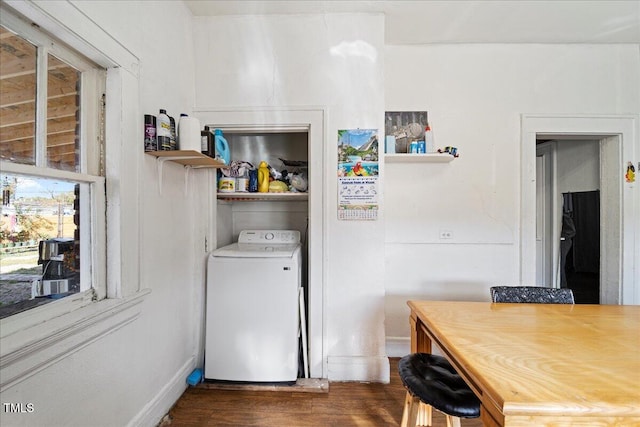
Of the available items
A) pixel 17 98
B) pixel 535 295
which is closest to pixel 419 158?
pixel 535 295

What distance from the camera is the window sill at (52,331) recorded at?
0.82 metres

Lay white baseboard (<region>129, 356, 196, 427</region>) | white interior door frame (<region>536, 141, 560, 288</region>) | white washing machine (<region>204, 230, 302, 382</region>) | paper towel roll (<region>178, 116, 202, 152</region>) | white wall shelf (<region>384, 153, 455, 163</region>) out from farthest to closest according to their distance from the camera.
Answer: white interior door frame (<region>536, 141, 560, 288</region>)
white wall shelf (<region>384, 153, 455, 163</region>)
white washing machine (<region>204, 230, 302, 382</region>)
paper towel roll (<region>178, 116, 202, 152</region>)
white baseboard (<region>129, 356, 196, 427</region>)

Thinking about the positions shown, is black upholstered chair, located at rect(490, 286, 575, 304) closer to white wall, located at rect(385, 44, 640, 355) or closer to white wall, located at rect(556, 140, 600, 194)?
white wall, located at rect(385, 44, 640, 355)

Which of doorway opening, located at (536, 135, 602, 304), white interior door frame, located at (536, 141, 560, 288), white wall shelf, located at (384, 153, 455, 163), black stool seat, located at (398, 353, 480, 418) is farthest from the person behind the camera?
white interior door frame, located at (536, 141, 560, 288)

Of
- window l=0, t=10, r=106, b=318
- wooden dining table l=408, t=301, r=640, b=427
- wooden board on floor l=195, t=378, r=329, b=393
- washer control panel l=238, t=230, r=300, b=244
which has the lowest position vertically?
wooden board on floor l=195, t=378, r=329, b=393

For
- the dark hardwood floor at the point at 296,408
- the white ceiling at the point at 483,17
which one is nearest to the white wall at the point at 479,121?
the white ceiling at the point at 483,17

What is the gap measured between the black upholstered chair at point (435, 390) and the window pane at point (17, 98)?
177 centimetres

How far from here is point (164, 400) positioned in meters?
1.61

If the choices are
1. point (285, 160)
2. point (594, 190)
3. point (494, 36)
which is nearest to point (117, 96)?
point (285, 160)

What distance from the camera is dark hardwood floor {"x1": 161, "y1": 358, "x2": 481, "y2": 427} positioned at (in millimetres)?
1592

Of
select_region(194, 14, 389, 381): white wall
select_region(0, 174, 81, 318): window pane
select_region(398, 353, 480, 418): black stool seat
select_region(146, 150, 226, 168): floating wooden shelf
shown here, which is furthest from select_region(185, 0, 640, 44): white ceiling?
select_region(398, 353, 480, 418): black stool seat

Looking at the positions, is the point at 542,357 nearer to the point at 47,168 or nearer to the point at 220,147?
the point at 47,168

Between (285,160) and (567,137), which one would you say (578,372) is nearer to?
(285,160)

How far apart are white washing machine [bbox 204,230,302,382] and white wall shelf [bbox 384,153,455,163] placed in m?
1.19
